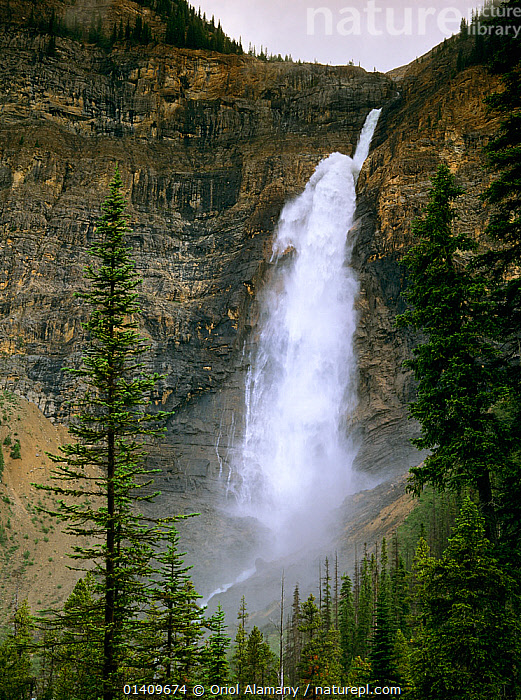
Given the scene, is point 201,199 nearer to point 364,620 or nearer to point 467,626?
point 364,620

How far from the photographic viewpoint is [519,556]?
11234 millimetres

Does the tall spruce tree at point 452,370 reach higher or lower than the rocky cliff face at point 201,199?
lower

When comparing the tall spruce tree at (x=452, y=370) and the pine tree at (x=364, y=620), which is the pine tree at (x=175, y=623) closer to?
the tall spruce tree at (x=452, y=370)

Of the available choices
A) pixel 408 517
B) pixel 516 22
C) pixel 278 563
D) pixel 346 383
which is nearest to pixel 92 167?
pixel 346 383

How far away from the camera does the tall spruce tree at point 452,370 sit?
11734 mm

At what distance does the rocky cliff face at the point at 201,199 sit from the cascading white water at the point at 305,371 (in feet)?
8.36

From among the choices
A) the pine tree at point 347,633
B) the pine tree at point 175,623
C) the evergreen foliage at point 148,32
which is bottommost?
the pine tree at point 347,633

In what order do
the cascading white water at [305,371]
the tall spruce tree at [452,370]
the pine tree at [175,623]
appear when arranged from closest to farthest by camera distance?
the tall spruce tree at [452,370] → the pine tree at [175,623] → the cascading white water at [305,371]

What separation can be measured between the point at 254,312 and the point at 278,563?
37051 mm

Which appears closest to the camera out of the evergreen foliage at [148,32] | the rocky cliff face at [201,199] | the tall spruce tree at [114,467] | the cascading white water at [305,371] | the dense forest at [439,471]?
the tall spruce tree at [114,467]

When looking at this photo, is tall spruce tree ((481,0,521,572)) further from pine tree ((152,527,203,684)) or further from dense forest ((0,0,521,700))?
pine tree ((152,527,203,684))

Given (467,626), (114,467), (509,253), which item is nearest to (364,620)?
(467,626)

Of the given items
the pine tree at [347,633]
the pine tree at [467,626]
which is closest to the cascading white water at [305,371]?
the pine tree at [347,633]

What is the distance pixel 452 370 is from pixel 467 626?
4.66m
